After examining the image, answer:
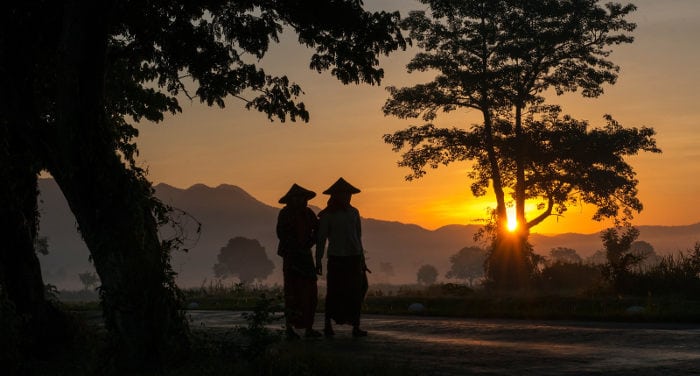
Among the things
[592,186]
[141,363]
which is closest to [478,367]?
[141,363]

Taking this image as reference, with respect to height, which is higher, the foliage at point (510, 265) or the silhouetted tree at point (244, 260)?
the silhouetted tree at point (244, 260)

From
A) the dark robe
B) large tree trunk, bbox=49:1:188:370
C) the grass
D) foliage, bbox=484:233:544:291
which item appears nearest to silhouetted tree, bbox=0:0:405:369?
large tree trunk, bbox=49:1:188:370

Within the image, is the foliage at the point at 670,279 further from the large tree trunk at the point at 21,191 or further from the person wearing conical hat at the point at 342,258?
the large tree trunk at the point at 21,191

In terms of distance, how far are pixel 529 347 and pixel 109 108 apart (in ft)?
26.4

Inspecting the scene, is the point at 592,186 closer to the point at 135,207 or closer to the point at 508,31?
the point at 508,31

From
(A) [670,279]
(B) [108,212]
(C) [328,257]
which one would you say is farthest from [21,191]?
(A) [670,279]

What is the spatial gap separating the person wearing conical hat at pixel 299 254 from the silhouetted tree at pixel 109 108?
166 cm

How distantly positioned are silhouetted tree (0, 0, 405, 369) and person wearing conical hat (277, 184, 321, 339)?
166 centimetres

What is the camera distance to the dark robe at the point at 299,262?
13273 millimetres

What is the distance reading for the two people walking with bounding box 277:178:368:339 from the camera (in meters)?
13.2

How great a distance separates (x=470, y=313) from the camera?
19.0m

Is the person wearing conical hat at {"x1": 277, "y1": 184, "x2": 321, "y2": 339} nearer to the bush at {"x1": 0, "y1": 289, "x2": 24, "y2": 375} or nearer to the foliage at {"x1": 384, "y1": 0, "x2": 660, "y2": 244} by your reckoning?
the bush at {"x1": 0, "y1": 289, "x2": 24, "y2": 375}

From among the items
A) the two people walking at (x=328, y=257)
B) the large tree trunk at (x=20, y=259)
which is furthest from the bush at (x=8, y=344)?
the two people walking at (x=328, y=257)

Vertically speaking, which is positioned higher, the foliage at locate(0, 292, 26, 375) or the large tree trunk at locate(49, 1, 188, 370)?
the large tree trunk at locate(49, 1, 188, 370)
